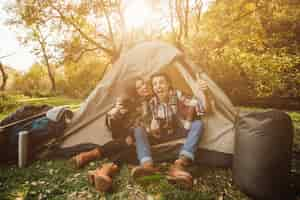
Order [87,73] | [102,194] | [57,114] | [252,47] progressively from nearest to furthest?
[102,194], [57,114], [252,47], [87,73]

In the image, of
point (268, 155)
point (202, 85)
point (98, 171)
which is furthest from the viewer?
point (202, 85)

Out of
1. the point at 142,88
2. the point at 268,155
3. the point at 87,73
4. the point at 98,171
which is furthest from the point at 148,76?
the point at 87,73

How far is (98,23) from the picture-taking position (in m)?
9.13

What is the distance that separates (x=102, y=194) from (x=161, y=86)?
1.39m

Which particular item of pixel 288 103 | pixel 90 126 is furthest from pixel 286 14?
pixel 90 126

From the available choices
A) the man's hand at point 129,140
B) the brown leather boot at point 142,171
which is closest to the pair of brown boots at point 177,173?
the brown leather boot at point 142,171

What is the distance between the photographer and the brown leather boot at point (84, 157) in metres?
2.56

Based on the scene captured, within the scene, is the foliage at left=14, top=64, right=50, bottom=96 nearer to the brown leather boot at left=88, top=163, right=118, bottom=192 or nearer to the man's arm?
the brown leather boot at left=88, top=163, right=118, bottom=192

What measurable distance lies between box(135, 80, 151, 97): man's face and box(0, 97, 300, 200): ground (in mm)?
918

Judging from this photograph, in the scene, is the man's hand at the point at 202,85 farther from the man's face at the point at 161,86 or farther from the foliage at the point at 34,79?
the foliage at the point at 34,79

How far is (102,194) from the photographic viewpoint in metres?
2.00

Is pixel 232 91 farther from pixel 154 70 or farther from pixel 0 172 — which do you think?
pixel 0 172

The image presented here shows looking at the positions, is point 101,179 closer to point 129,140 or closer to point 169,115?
point 129,140

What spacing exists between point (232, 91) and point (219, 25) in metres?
2.28
